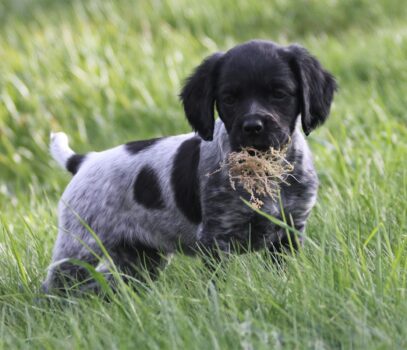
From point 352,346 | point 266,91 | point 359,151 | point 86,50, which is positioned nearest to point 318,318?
point 352,346

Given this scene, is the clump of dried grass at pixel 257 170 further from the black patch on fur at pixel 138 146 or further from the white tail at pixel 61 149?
the white tail at pixel 61 149

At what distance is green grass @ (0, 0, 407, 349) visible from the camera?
2725mm

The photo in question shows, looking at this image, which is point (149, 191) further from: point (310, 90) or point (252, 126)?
point (310, 90)

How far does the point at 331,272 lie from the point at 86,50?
18.7 ft

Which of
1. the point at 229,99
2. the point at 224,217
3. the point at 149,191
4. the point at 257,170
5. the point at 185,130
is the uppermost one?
the point at 229,99

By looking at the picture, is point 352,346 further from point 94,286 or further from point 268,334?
point 94,286

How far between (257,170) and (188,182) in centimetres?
53

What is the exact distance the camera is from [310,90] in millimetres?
3707

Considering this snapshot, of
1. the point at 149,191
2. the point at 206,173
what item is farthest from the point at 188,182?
the point at 149,191

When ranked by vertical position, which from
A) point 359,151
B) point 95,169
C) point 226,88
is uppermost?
point 226,88

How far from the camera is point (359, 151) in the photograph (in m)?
5.01

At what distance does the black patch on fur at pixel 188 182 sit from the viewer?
3.83 metres

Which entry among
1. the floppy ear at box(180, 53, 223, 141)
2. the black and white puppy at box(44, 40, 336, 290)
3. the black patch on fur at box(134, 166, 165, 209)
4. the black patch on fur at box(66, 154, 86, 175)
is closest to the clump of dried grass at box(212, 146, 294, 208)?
the black and white puppy at box(44, 40, 336, 290)

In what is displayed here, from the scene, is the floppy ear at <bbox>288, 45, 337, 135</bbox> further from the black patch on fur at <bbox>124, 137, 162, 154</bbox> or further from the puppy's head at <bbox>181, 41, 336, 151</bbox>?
the black patch on fur at <bbox>124, 137, 162, 154</bbox>
